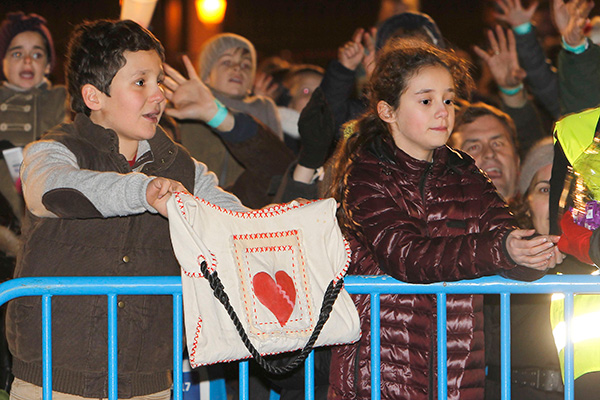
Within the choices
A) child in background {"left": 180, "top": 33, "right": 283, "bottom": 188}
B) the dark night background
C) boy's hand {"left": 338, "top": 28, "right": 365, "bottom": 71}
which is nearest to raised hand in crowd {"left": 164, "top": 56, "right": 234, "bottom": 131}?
child in background {"left": 180, "top": 33, "right": 283, "bottom": 188}

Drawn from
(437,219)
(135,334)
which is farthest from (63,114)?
(437,219)

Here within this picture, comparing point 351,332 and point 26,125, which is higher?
point 26,125

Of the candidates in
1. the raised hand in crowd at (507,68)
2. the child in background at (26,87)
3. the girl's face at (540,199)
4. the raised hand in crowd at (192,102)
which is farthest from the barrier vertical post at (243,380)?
the raised hand in crowd at (507,68)

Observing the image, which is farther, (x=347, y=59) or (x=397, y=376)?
(x=347, y=59)

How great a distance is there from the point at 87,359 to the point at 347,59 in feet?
8.50

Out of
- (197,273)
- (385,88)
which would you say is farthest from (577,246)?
(197,273)

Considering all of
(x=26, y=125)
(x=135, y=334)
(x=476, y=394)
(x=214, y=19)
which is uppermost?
(x=214, y=19)

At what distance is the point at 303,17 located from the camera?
1554 cm

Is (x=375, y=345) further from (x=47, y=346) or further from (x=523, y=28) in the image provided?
(x=523, y=28)

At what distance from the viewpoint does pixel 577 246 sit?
2.82 meters

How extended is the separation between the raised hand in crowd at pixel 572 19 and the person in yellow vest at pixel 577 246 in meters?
1.96

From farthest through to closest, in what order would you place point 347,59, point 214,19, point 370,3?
1. point 370,3
2. point 214,19
3. point 347,59

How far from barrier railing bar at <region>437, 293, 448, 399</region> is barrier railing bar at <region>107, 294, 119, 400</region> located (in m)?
1.09

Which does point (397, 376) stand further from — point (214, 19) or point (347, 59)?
point (214, 19)
